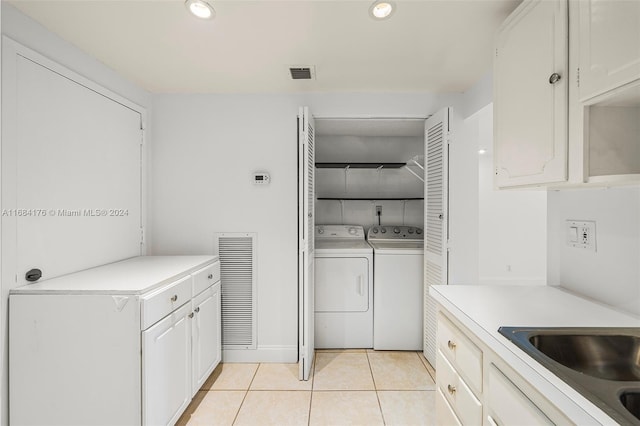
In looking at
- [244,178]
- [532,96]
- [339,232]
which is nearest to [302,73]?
[244,178]

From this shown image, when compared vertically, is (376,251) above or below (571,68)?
below

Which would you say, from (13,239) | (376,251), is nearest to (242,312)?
(376,251)

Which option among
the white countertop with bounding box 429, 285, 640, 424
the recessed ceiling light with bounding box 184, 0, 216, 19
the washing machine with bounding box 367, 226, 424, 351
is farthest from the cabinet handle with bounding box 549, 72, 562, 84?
the washing machine with bounding box 367, 226, 424, 351

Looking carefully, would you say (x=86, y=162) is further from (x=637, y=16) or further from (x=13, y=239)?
(x=637, y=16)

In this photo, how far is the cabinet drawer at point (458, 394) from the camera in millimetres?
1129

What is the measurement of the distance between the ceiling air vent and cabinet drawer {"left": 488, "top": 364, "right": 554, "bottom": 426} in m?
2.00

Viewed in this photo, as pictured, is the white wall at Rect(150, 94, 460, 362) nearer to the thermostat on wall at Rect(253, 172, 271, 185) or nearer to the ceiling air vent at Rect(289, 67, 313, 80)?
the thermostat on wall at Rect(253, 172, 271, 185)

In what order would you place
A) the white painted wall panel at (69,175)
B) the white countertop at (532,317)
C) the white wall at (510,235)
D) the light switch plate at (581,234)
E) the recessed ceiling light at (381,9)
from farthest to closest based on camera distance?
the white wall at (510,235), the white painted wall panel at (69,175), the recessed ceiling light at (381,9), the light switch plate at (581,234), the white countertop at (532,317)

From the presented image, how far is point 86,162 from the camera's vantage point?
1914mm

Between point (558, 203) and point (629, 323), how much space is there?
607 millimetres

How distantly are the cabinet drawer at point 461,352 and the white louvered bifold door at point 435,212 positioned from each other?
35.3 inches

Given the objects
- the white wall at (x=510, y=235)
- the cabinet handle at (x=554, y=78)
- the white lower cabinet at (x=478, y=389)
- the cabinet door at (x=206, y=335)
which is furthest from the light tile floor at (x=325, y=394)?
the white wall at (x=510, y=235)

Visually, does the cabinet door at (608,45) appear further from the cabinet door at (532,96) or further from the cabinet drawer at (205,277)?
the cabinet drawer at (205,277)

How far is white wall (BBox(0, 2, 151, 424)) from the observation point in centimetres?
145
